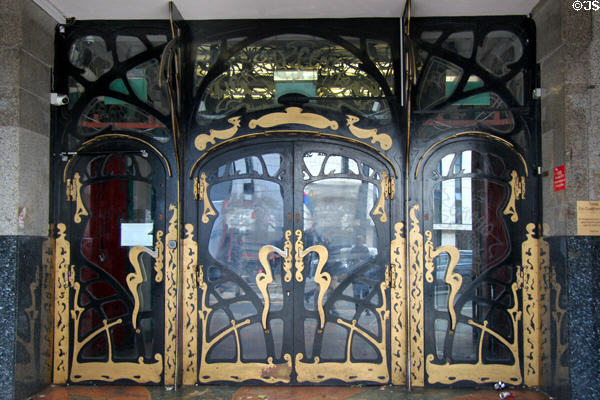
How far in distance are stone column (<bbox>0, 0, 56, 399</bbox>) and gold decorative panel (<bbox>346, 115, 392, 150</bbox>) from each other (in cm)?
274

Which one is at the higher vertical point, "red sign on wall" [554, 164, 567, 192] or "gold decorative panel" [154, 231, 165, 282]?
"red sign on wall" [554, 164, 567, 192]

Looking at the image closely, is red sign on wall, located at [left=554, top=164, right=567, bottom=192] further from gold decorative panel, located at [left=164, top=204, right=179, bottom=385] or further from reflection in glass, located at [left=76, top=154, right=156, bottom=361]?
reflection in glass, located at [left=76, top=154, right=156, bottom=361]

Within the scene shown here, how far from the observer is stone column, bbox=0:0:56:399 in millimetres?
3807

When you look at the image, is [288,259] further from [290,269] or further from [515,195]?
[515,195]

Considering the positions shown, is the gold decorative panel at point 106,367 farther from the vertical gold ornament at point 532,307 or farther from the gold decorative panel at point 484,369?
the vertical gold ornament at point 532,307

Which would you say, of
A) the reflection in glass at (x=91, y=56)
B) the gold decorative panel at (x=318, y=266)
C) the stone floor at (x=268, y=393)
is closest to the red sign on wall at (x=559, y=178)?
the stone floor at (x=268, y=393)

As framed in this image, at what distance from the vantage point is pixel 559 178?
12.7 ft

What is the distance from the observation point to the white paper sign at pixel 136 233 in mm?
4348

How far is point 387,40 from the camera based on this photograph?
438cm

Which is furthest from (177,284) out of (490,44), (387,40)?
(490,44)

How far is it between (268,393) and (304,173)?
6.36 feet

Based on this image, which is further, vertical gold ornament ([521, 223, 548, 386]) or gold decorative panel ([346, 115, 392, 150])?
gold decorative panel ([346, 115, 392, 150])

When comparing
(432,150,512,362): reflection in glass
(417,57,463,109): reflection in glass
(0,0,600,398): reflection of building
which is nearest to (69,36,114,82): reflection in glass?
(0,0,600,398): reflection of building

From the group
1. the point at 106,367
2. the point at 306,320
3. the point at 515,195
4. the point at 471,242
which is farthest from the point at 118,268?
the point at 515,195
